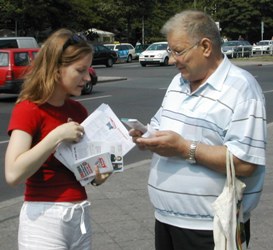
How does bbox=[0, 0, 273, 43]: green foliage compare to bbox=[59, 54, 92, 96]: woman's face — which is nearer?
bbox=[59, 54, 92, 96]: woman's face

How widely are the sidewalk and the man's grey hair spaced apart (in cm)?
244

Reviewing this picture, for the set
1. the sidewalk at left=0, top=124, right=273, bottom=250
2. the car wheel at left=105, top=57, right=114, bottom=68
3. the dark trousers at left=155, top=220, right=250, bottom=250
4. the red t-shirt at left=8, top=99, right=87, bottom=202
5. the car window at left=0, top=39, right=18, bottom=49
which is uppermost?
the red t-shirt at left=8, top=99, right=87, bottom=202

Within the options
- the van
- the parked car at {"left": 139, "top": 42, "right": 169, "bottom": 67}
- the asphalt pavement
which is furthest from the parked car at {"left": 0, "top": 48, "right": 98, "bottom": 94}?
the parked car at {"left": 139, "top": 42, "right": 169, "bottom": 67}

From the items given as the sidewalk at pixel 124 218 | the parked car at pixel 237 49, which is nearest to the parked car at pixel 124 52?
the parked car at pixel 237 49

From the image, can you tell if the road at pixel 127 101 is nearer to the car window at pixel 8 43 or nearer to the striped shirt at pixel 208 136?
the car window at pixel 8 43

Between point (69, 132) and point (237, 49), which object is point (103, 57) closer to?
point (237, 49)

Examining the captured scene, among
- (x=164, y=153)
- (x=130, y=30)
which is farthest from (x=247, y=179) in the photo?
(x=130, y=30)

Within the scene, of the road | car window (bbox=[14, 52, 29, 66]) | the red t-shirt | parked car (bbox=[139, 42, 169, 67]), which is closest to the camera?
the red t-shirt

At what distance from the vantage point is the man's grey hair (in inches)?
103

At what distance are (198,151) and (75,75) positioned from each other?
2.17 ft

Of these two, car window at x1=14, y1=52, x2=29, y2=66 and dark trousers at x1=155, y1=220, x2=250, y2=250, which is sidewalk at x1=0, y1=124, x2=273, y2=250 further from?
car window at x1=14, y1=52, x2=29, y2=66

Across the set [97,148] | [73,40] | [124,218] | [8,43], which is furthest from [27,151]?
[8,43]

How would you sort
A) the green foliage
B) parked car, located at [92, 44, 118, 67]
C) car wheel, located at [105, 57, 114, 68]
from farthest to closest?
1. the green foliage
2. car wheel, located at [105, 57, 114, 68]
3. parked car, located at [92, 44, 118, 67]

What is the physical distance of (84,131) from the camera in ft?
8.67
